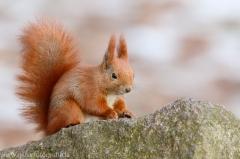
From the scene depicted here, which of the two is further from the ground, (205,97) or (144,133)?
(205,97)

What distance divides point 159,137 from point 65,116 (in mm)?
545

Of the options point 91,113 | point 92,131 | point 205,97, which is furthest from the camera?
point 205,97

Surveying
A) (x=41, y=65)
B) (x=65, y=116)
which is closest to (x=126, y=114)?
(x=65, y=116)

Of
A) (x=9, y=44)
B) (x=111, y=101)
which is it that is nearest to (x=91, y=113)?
(x=111, y=101)

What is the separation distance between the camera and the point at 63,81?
2.41 meters

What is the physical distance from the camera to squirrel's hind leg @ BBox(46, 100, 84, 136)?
2311 millimetres

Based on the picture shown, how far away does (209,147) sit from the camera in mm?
1869

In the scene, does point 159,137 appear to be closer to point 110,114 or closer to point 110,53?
point 110,114

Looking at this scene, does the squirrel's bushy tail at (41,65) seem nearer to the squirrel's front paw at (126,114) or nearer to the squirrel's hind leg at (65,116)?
the squirrel's hind leg at (65,116)

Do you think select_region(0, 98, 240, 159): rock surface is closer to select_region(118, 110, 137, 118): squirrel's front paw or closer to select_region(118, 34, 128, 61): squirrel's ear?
select_region(118, 110, 137, 118): squirrel's front paw

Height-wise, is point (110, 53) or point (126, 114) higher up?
point (110, 53)

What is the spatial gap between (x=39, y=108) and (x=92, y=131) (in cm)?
56

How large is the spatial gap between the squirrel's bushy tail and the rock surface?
45 cm

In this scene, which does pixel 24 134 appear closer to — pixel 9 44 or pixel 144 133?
pixel 9 44
